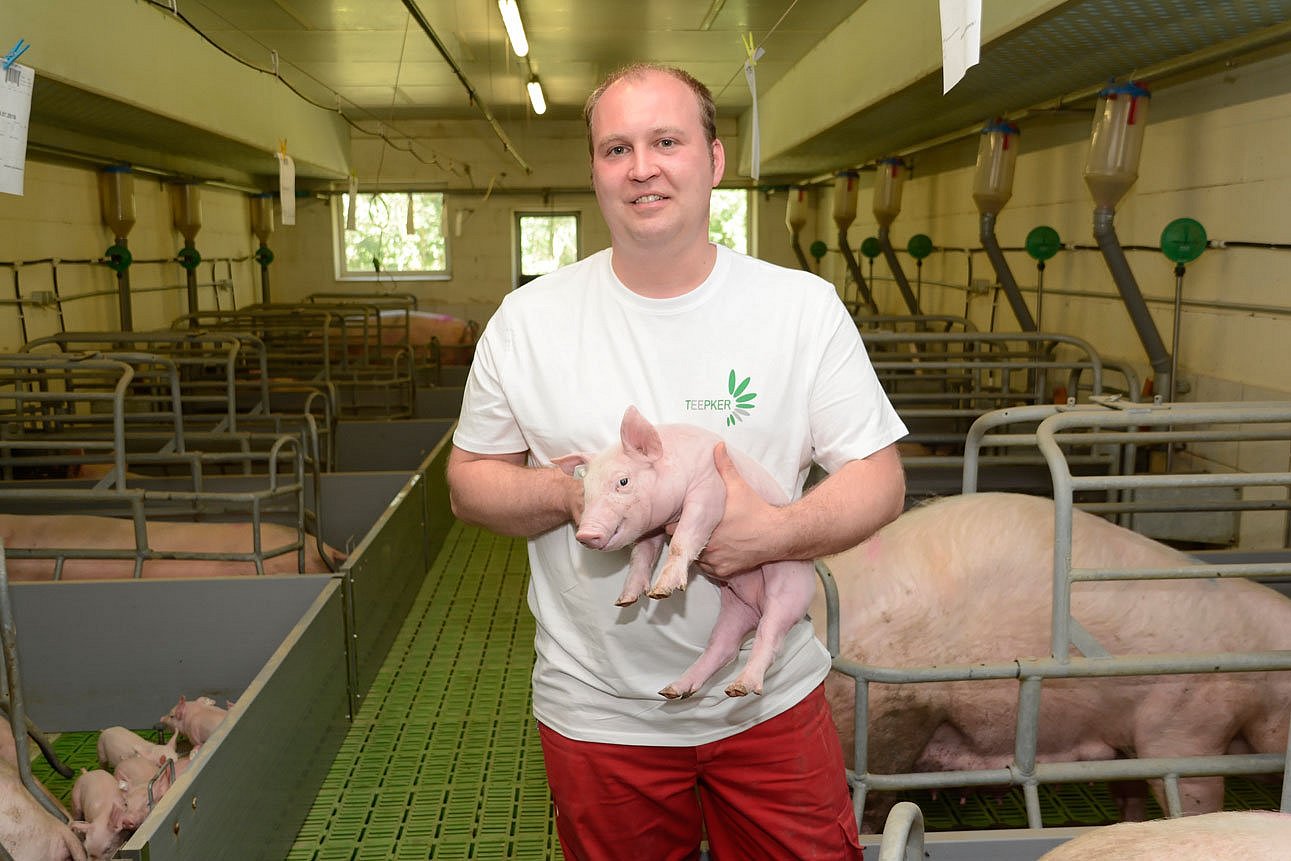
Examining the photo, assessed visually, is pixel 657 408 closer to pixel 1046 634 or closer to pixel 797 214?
pixel 1046 634

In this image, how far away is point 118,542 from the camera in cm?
416

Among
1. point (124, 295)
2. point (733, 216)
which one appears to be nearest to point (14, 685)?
point (124, 295)

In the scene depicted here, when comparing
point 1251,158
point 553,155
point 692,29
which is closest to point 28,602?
point 1251,158

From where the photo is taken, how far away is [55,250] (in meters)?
8.05

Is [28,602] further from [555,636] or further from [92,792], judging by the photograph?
[555,636]

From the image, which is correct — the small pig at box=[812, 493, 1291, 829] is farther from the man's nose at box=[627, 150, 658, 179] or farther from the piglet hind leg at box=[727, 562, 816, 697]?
the man's nose at box=[627, 150, 658, 179]

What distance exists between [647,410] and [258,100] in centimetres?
834

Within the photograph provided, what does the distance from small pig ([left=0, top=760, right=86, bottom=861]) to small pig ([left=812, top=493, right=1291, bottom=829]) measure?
68.7 inches

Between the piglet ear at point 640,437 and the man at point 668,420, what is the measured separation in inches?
3.4

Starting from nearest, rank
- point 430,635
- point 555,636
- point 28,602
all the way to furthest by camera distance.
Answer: point 555,636 → point 28,602 → point 430,635

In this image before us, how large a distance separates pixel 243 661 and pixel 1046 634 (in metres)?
2.47

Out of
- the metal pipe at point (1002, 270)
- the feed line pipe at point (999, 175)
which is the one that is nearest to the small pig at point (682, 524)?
the feed line pipe at point (999, 175)

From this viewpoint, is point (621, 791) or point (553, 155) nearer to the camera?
point (621, 791)

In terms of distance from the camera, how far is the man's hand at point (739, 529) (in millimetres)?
1370
